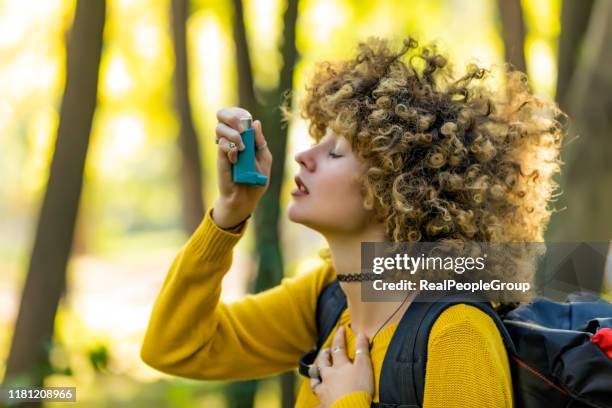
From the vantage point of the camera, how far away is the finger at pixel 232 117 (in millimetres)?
2094

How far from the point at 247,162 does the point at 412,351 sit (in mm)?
697

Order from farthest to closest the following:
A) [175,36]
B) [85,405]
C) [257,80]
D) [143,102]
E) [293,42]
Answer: [143,102], [175,36], [85,405], [257,80], [293,42]

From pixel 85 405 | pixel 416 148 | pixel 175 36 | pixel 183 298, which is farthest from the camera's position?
pixel 175 36

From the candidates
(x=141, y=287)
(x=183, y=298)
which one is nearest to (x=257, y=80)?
(x=183, y=298)

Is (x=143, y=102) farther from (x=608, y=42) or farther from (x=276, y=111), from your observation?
(x=608, y=42)

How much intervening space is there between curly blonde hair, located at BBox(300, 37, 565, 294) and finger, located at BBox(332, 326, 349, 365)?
0.33 meters

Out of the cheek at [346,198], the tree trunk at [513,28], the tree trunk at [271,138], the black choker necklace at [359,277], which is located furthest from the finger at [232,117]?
the tree trunk at [513,28]

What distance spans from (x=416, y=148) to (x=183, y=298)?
0.83 meters

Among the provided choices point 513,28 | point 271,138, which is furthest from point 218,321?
point 513,28

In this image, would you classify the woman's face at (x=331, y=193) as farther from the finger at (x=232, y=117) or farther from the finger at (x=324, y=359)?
the finger at (x=324, y=359)

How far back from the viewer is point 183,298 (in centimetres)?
229

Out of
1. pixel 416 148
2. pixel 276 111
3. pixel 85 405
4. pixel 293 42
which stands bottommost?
A: pixel 85 405

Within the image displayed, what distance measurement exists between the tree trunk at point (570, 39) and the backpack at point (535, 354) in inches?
74.3

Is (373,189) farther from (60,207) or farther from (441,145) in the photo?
(60,207)
